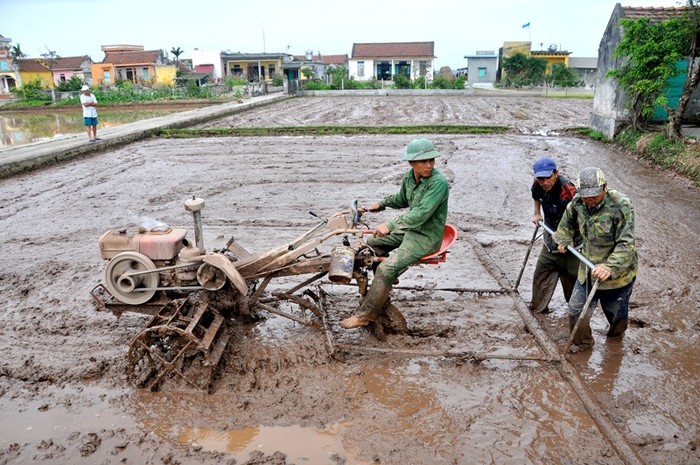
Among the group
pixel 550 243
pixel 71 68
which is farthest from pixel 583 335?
pixel 71 68

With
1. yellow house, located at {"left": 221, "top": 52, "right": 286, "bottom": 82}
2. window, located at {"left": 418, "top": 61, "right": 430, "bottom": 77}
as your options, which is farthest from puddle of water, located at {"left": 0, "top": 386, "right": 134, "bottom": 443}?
window, located at {"left": 418, "top": 61, "right": 430, "bottom": 77}

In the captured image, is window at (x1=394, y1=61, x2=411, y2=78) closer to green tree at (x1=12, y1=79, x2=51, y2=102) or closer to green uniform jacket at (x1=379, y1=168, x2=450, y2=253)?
green tree at (x1=12, y1=79, x2=51, y2=102)

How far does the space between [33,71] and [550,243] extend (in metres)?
59.6

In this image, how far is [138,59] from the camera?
53.1 m

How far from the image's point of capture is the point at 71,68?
56562mm

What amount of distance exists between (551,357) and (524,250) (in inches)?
121

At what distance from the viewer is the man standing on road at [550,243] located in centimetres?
462

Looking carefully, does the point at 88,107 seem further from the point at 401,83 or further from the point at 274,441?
the point at 401,83

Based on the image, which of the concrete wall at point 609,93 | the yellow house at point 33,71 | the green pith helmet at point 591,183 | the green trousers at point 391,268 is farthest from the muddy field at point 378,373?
the yellow house at point 33,71

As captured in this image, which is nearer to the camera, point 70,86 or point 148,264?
point 148,264

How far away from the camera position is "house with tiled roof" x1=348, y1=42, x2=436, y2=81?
5534cm

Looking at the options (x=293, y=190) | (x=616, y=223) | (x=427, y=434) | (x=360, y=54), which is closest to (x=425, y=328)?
(x=427, y=434)

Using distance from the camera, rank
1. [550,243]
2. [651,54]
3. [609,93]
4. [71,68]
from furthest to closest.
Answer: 1. [71,68]
2. [609,93]
3. [651,54]
4. [550,243]

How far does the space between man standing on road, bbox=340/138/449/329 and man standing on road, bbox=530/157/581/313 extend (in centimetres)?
114
